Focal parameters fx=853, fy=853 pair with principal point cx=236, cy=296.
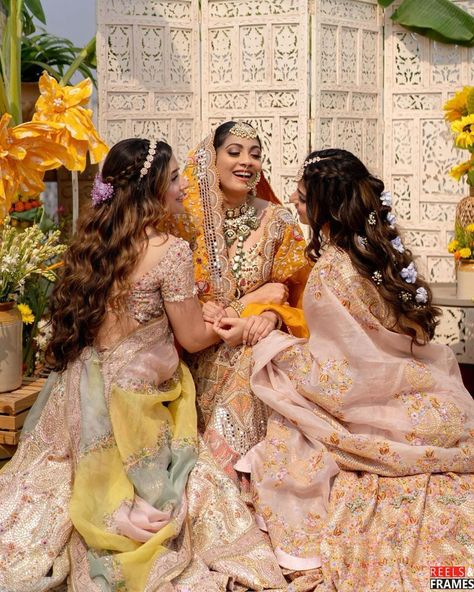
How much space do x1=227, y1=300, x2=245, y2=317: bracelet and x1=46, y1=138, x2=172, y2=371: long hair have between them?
541mm

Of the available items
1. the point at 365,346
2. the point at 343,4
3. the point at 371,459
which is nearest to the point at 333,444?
the point at 371,459

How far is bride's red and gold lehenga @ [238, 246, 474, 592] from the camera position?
2631 mm

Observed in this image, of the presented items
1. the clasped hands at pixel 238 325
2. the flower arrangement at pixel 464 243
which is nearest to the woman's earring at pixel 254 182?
the clasped hands at pixel 238 325

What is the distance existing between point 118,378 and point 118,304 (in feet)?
0.81

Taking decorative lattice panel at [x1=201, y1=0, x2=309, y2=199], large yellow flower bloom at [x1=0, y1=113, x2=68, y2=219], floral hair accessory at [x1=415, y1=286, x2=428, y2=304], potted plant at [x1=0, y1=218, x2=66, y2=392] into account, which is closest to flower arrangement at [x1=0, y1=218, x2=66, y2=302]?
potted plant at [x1=0, y1=218, x2=66, y2=392]

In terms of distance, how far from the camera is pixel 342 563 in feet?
8.49

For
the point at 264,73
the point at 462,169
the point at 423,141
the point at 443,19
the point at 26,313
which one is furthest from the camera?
the point at 423,141

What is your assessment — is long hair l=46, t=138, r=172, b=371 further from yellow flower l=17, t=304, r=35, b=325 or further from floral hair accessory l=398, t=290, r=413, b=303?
floral hair accessory l=398, t=290, r=413, b=303

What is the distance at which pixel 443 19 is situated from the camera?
5219 mm

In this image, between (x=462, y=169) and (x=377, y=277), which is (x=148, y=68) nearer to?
(x=462, y=169)

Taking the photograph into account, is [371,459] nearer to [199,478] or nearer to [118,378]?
[199,478]

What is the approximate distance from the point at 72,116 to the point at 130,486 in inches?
52.2

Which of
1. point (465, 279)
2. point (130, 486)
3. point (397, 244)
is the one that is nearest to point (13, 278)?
point (130, 486)

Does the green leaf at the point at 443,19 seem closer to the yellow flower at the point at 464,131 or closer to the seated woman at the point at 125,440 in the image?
the yellow flower at the point at 464,131
